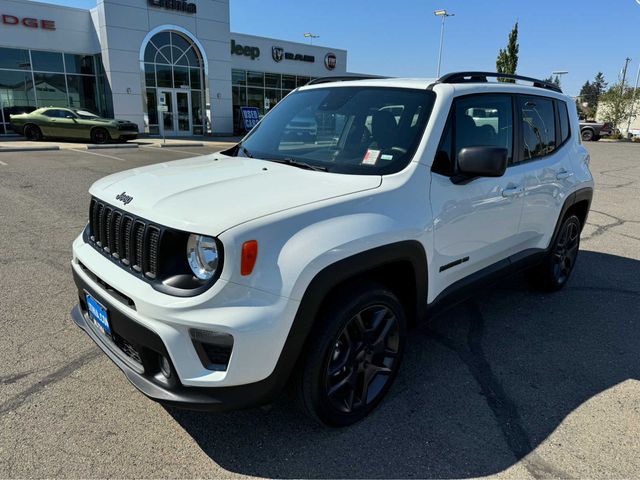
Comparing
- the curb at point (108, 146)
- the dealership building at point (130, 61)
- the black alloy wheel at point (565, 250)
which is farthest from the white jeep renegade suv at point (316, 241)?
the dealership building at point (130, 61)

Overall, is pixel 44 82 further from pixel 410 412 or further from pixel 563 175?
pixel 410 412

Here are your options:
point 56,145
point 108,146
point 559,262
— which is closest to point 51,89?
point 56,145

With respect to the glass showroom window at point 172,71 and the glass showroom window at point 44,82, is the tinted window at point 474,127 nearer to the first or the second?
the glass showroom window at point 172,71

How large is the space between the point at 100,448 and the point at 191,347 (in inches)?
34.6

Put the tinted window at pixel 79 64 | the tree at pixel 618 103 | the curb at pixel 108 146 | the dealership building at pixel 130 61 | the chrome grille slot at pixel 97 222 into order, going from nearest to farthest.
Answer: the chrome grille slot at pixel 97 222
the curb at pixel 108 146
the dealership building at pixel 130 61
the tinted window at pixel 79 64
the tree at pixel 618 103

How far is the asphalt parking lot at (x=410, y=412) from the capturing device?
92.4 inches

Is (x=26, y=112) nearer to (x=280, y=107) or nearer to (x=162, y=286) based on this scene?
(x=280, y=107)

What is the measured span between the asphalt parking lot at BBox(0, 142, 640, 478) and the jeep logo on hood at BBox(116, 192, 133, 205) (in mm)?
1200

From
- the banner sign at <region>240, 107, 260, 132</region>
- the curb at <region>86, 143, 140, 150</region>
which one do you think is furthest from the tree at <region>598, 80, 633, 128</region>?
the curb at <region>86, 143, 140, 150</region>

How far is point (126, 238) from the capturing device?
2412mm

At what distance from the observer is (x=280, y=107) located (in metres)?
3.93

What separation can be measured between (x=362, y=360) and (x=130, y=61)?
24.2m

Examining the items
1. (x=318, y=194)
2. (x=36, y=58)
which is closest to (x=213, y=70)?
(x=36, y=58)

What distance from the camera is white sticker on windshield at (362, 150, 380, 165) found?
9.23 feet
